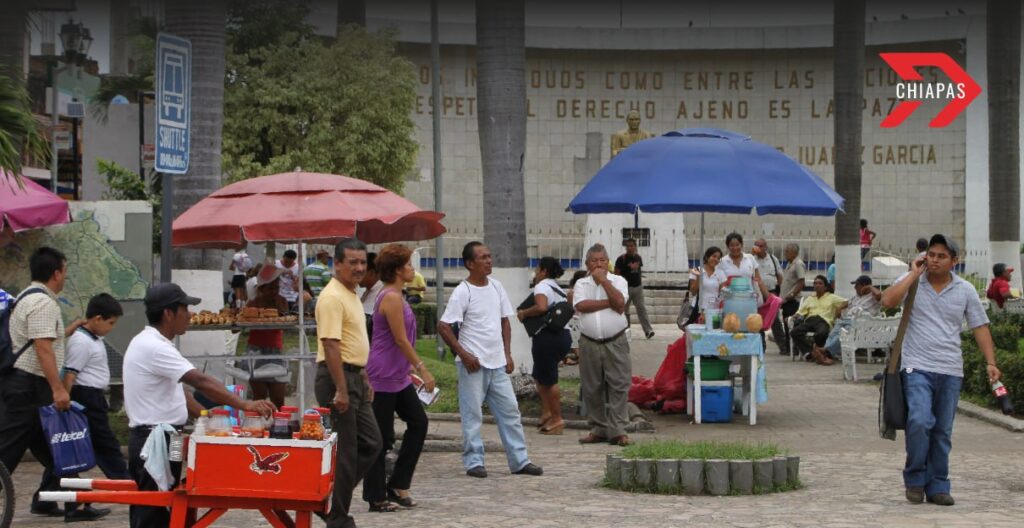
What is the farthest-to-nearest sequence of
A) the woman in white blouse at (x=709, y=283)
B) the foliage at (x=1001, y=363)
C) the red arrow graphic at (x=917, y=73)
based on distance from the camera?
the red arrow graphic at (x=917, y=73) < the woman in white blouse at (x=709, y=283) < the foliage at (x=1001, y=363)

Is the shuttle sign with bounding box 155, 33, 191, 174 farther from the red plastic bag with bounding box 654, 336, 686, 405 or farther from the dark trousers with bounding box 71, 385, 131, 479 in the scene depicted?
the red plastic bag with bounding box 654, 336, 686, 405

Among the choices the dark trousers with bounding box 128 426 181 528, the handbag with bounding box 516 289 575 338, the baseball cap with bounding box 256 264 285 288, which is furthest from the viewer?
the baseball cap with bounding box 256 264 285 288

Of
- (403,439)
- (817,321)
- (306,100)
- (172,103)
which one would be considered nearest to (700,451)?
(403,439)

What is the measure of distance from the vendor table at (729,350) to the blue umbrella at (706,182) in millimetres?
1271

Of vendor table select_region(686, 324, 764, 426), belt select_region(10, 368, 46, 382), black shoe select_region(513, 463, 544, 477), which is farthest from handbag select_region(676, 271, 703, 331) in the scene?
belt select_region(10, 368, 46, 382)

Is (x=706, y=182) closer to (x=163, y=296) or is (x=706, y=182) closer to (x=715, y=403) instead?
(x=715, y=403)

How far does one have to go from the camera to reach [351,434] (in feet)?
30.8

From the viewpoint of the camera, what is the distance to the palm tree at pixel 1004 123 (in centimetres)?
3284

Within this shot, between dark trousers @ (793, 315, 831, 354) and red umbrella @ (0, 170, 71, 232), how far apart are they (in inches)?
480

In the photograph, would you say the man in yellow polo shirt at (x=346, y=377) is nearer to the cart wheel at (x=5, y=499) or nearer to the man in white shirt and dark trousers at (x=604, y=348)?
the cart wheel at (x=5, y=499)

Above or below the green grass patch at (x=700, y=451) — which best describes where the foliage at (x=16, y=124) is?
above

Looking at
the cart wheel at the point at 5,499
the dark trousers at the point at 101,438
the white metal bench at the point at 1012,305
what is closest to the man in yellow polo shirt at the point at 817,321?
the white metal bench at the point at 1012,305

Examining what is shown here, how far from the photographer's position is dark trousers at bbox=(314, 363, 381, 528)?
9203mm

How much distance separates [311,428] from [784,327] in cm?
1826
